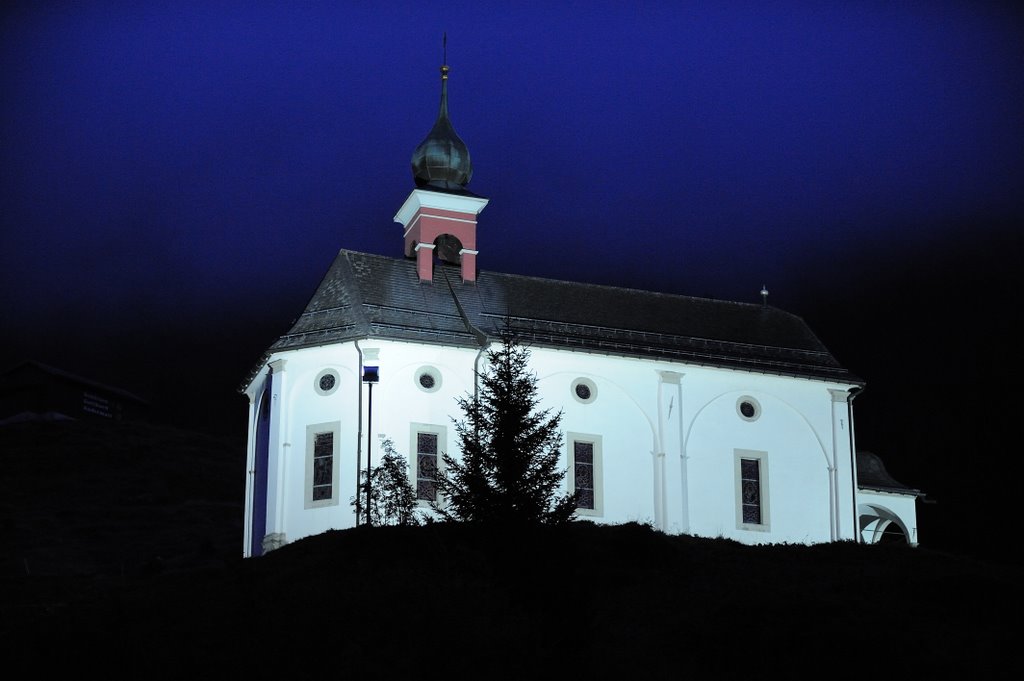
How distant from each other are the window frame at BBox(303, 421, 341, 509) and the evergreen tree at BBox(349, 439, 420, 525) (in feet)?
6.64

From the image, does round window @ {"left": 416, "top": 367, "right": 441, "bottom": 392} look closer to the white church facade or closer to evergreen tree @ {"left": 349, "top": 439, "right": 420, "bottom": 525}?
the white church facade

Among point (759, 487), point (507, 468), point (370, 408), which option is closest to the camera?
point (507, 468)

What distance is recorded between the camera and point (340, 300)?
1545 inches

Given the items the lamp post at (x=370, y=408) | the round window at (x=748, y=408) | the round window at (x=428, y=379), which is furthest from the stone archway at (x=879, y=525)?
the lamp post at (x=370, y=408)

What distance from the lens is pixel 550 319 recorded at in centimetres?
4122

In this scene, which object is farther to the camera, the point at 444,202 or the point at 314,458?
the point at 444,202

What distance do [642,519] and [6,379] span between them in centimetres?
5559

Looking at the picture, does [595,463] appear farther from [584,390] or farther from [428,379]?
[428,379]

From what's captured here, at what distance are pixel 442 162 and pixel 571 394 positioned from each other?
9078 mm

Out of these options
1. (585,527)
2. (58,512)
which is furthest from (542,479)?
(58,512)

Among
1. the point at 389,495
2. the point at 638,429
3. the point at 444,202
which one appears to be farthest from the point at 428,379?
the point at 444,202

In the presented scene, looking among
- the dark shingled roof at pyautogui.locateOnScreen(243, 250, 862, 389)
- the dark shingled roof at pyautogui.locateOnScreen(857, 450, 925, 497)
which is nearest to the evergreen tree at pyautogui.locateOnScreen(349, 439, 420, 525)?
the dark shingled roof at pyautogui.locateOnScreen(243, 250, 862, 389)

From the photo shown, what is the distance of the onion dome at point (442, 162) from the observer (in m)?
43.3

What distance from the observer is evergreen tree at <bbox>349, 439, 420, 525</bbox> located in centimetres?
3141
